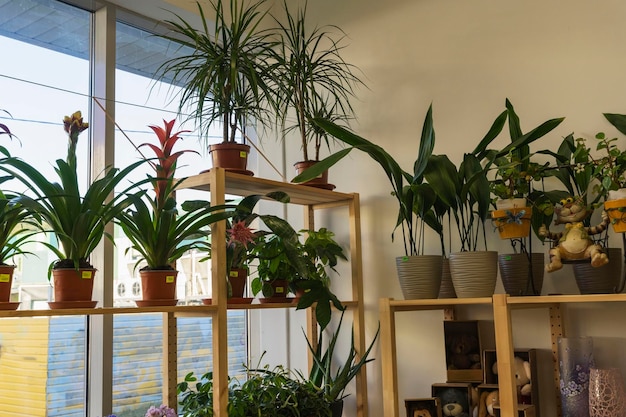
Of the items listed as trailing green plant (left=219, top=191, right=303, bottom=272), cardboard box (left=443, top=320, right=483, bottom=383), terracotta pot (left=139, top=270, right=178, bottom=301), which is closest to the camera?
terracotta pot (left=139, top=270, right=178, bottom=301)

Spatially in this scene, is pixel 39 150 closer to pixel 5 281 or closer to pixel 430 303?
pixel 5 281

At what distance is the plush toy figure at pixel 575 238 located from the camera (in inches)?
79.4

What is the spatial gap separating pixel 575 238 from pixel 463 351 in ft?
Result: 2.17

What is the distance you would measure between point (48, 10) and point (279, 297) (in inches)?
55.5

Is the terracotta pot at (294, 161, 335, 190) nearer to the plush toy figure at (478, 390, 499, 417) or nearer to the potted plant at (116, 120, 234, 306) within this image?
the potted plant at (116, 120, 234, 306)

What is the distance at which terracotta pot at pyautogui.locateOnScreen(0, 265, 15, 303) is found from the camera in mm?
1692

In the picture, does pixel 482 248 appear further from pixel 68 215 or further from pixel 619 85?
pixel 68 215

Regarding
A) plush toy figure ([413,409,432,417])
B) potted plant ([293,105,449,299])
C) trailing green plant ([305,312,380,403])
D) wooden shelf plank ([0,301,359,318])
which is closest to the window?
wooden shelf plank ([0,301,359,318])

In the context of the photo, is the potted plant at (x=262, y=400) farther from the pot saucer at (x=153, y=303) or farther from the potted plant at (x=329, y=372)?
the pot saucer at (x=153, y=303)

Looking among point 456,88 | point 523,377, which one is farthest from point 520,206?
point 456,88

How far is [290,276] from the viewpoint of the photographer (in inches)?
99.4

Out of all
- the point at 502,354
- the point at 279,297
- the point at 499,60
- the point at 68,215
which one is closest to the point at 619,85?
the point at 499,60

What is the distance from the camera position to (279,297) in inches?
98.3

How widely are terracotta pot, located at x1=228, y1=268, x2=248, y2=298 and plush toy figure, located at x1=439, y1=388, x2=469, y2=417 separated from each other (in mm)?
835
